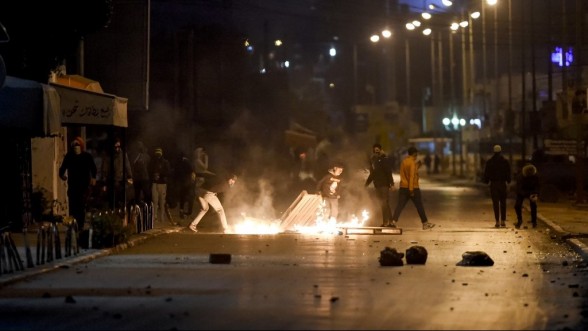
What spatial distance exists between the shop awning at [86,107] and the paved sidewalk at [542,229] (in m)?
2.30

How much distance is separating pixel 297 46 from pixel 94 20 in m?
111

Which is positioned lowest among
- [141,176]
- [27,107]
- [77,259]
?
[77,259]

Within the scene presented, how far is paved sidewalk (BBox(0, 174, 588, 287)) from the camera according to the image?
16.6 metres

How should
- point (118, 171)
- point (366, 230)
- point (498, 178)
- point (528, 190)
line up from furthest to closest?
point (118, 171) < point (528, 190) < point (498, 178) < point (366, 230)

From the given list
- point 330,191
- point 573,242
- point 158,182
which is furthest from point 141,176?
point 573,242

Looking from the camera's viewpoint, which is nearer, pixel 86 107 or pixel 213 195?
pixel 86 107

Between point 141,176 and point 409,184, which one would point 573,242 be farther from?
point 141,176

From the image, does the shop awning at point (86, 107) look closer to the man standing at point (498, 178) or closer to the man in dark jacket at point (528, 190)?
the man standing at point (498, 178)

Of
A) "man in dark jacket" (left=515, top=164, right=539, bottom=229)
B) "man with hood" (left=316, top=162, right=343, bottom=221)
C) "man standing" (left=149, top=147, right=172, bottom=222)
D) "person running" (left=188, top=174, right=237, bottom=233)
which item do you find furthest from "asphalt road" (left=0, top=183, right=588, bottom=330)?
"man standing" (left=149, top=147, right=172, bottom=222)

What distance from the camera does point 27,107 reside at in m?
19.2

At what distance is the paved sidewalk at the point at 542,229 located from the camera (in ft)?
54.5

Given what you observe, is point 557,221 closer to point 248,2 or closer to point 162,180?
point 162,180

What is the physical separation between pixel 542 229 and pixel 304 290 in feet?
44.2

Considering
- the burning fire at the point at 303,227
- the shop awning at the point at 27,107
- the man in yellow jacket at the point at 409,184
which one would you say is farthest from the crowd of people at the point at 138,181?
the man in yellow jacket at the point at 409,184
